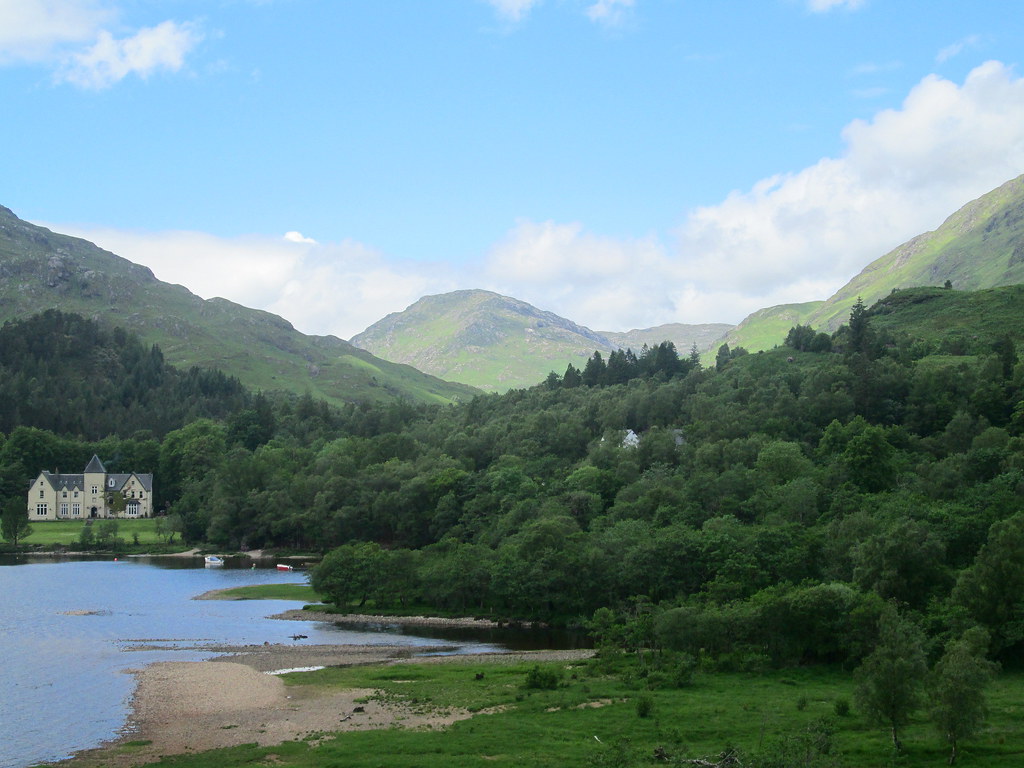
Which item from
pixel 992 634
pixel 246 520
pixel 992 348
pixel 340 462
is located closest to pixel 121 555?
pixel 246 520

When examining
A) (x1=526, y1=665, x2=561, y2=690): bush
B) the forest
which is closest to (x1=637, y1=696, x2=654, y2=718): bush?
(x1=526, y1=665, x2=561, y2=690): bush

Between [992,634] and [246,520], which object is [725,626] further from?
[246,520]

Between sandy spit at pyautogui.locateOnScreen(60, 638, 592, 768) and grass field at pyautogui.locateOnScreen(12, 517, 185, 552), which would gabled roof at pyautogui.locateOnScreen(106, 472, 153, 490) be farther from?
sandy spit at pyautogui.locateOnScreen(60, 638, 592, 768)

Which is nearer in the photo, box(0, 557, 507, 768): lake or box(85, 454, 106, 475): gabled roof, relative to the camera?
box(0, 557, 507, 768): lake

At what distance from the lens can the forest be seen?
63719mm

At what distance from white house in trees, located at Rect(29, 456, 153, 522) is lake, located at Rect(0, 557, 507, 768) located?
47.6 metres

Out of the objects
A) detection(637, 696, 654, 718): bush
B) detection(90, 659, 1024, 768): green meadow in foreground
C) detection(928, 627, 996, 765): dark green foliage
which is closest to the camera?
detection(928, 627, 996, 765): dark green foliage

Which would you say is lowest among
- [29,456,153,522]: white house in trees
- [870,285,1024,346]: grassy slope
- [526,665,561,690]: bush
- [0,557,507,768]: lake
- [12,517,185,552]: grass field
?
[0,557,507,768]: lake

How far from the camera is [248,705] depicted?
54250 millimetres

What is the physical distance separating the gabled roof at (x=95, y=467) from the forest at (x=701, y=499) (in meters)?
9.34

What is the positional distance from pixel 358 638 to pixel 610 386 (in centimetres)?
12249

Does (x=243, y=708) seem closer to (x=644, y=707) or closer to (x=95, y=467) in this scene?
(x=644, y=707)

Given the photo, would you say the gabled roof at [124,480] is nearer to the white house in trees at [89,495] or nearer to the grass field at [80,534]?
the white house in trees at [89,495]

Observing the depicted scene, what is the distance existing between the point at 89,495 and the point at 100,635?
10936cm
